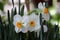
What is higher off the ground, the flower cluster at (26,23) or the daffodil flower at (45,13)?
the daffodil flower at (45,13)

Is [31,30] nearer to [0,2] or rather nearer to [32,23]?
[32,23]

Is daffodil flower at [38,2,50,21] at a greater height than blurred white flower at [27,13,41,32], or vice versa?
daffodil flower at [38,2,50,21]

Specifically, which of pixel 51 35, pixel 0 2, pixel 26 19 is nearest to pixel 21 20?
pixel 26 19

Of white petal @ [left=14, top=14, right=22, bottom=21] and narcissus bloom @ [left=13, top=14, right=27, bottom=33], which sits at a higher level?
white petal @ [left=14, top=14, right=22, bottom=21]

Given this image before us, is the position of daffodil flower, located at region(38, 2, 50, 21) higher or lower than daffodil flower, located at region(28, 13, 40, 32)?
higher
